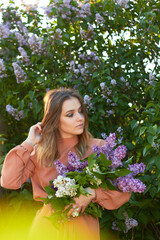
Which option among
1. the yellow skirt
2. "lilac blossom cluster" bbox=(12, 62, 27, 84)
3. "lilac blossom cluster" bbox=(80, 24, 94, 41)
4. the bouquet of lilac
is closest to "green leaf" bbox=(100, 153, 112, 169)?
the bouquet of lilac

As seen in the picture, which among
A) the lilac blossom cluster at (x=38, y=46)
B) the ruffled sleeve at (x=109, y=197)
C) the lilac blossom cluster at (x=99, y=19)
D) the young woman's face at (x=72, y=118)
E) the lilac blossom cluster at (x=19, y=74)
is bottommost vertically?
the ruffled sleeve at (x=109, y=197)

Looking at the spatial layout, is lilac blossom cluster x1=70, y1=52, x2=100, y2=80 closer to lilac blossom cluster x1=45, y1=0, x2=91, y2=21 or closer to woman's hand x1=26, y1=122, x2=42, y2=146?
lilac blossom cluster x1=45, y1=0, x2=91, y2=21

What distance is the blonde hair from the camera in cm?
198

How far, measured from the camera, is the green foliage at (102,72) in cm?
284

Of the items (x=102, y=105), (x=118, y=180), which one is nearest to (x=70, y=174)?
(x=118, y=180)

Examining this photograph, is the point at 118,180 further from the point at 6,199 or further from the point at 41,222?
the point at 6,199

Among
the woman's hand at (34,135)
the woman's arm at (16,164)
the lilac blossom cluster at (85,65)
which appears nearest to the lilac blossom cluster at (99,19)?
the lilac blossom cluster at (85,65)

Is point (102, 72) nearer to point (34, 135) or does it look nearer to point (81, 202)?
point (34, 135)

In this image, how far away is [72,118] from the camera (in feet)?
6.44

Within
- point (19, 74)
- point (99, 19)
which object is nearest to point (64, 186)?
point (19, 74)

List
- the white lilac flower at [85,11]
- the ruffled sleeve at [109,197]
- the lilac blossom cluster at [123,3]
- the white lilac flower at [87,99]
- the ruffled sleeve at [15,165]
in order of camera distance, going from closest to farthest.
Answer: the ruffled sleeve at [109,197]
the ruffled sleeve at [15,165]
the white lilac flower at [87,99]
the lilac blossom cluster at [123,3]
the white lilac flower at [85,11]

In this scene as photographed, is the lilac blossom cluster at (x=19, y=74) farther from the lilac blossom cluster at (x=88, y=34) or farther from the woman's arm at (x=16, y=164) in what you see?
the woman's arm at (x=16, y=164)

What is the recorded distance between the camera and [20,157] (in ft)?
6.23

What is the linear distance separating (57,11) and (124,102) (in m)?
1.08
